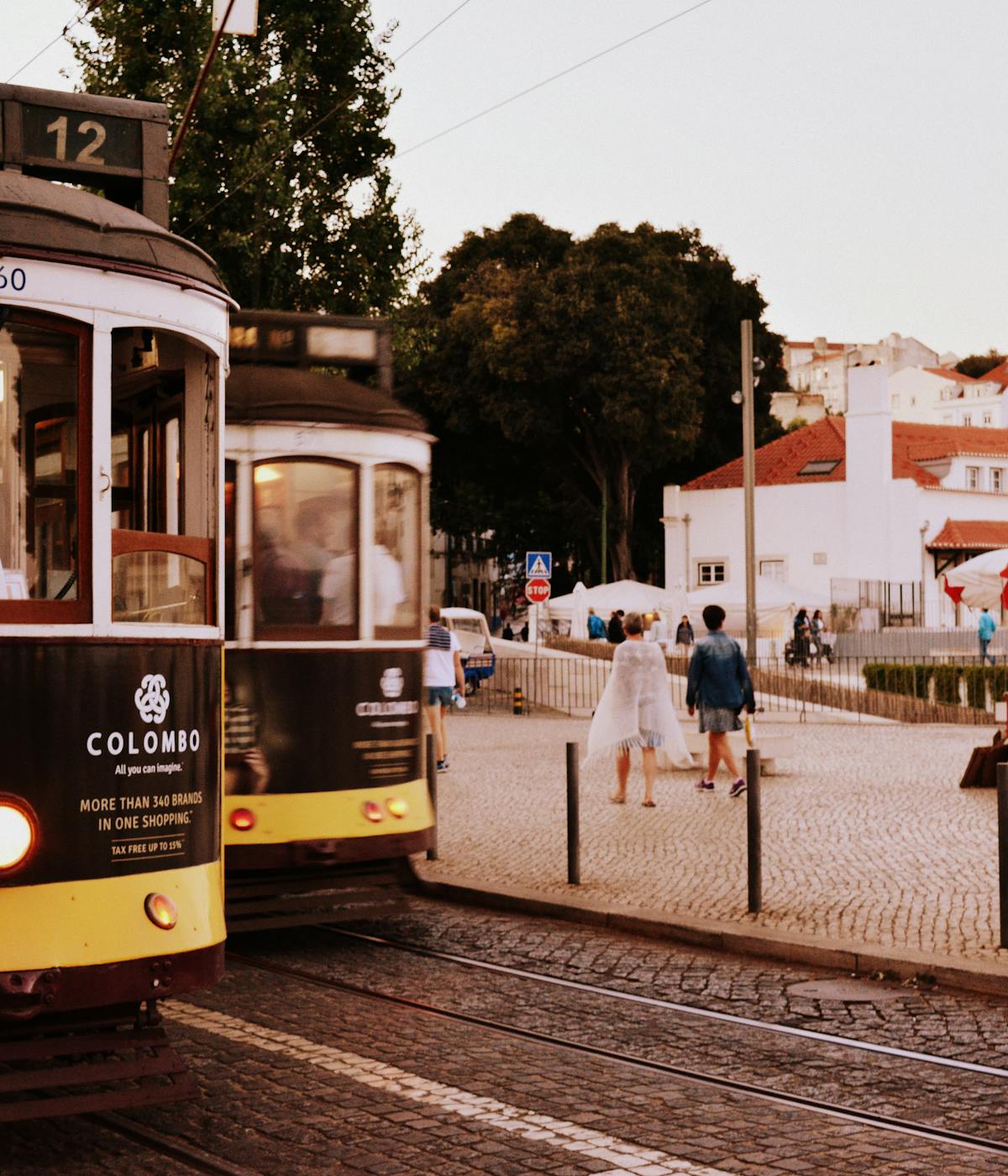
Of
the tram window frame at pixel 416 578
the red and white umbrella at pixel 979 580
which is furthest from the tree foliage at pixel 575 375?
the tram window frame at pixel 416 578

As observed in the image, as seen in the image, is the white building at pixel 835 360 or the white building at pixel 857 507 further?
the white building at pixel 835 360

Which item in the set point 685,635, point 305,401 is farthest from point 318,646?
point 685,635

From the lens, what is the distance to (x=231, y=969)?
8945 mm

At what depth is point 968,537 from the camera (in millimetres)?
57281

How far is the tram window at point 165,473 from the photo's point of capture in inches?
227

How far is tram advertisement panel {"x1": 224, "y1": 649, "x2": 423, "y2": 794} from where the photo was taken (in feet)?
30.1

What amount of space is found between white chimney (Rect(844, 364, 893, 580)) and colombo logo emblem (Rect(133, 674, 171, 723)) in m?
53.1

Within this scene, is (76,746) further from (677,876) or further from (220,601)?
(677,876)

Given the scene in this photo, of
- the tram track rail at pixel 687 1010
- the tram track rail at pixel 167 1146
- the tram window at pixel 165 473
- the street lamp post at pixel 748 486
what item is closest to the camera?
the tram track rail at pixel 167 1146

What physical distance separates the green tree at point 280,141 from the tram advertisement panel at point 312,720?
21391 millimetres

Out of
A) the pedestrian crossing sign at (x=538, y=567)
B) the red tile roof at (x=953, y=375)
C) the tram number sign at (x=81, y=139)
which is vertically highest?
the red tile roof at (x=953, y=375)

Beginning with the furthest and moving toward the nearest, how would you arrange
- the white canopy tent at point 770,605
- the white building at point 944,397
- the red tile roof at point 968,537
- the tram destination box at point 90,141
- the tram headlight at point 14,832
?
the white building at point 944,397 < the red tile roof at point 968,537 < the white canopy tent at point 770,605 < the tram destination box at point 90,141 < the tram headlight at point 14,832

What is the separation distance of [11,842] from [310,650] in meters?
4.07

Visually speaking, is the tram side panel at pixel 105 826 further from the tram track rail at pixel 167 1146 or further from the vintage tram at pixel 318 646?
the vintage tram at pixel 318 646
